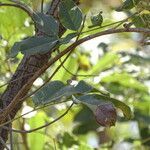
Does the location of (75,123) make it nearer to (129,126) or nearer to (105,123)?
(129,126)

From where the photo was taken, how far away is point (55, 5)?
30.5 inches

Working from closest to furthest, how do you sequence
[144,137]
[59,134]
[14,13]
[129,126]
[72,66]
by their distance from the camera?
[14,13]
[72,66]
[59,134]
[144,137]
[129,126]

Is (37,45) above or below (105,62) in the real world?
below

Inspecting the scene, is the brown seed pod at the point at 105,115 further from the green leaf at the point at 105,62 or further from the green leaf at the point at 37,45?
the green leaf at the point at 105,62

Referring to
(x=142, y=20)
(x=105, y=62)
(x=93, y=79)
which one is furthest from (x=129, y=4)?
(x=105, y=62)

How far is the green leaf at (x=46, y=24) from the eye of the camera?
64 centimetres

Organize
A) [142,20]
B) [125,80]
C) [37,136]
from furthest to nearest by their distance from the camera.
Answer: [125,80] < [37,136] < [142,20]

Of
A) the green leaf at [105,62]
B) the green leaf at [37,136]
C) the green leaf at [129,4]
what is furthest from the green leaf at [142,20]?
the green leaf at [105,62]

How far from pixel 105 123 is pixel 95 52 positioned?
942 mm

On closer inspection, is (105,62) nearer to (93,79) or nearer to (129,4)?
(93,79)

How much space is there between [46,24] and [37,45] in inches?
1.4

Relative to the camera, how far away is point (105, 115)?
1.88 ft

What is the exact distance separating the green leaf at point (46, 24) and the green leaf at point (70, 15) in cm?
2

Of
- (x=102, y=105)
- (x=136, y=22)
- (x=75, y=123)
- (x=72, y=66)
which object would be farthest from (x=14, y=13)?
(x=75, y=123)
